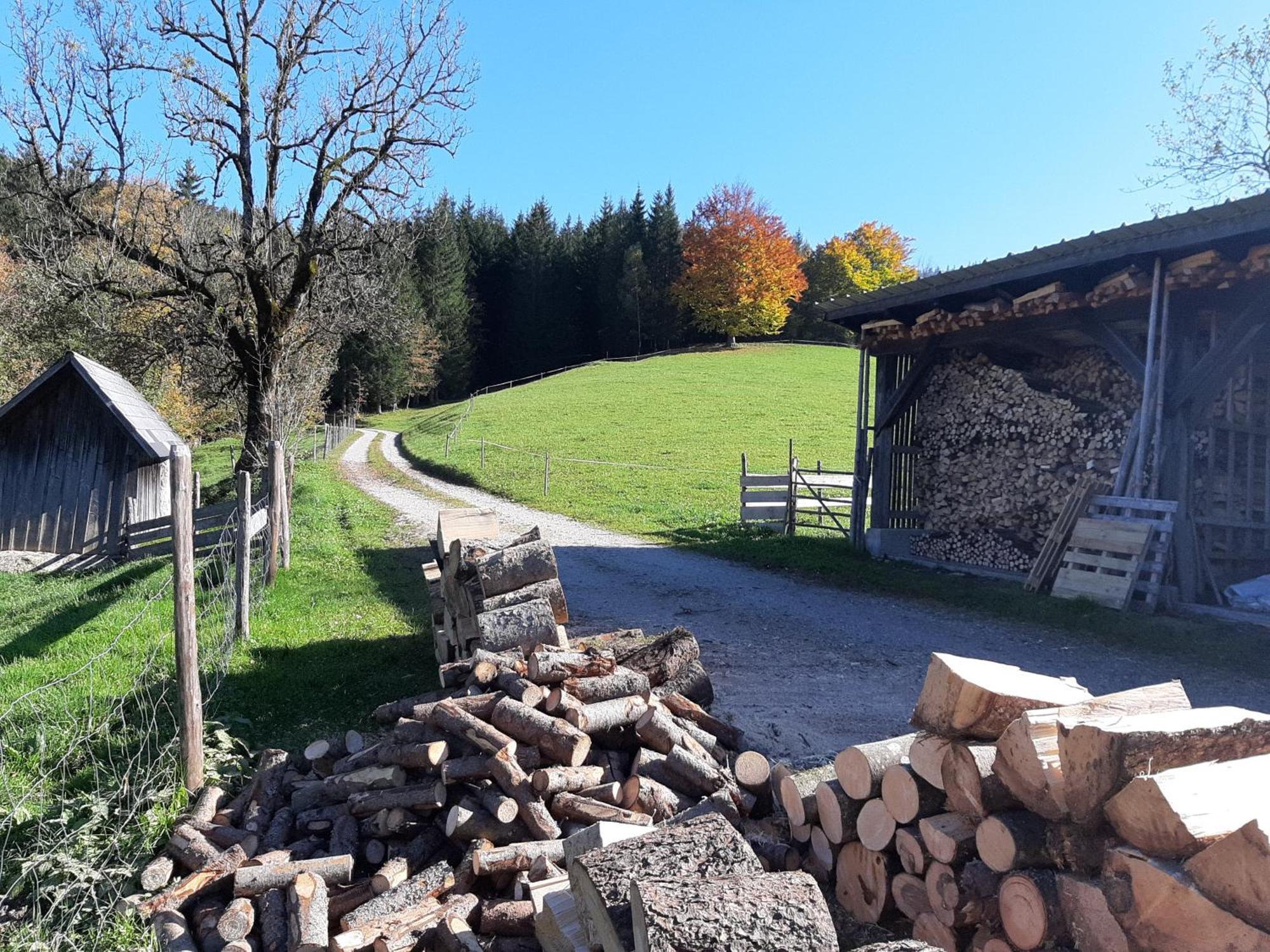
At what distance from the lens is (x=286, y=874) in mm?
3865

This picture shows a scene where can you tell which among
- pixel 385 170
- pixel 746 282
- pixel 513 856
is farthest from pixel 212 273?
pixel 746 282

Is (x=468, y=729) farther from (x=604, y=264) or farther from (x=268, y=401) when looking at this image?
(x=604, y=264)

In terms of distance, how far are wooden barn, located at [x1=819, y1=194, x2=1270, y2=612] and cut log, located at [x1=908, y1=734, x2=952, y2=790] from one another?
6675 millimetres

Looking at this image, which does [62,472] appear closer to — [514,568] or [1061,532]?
[514,568]

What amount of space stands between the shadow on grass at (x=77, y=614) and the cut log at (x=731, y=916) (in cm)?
871

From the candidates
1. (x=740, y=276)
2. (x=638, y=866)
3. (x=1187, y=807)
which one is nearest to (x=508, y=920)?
(x=638, y=866)

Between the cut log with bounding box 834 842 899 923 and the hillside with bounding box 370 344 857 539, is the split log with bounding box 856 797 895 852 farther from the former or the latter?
the hillside with bounding box 370 344 857 539

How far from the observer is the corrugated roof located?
25.6 feet

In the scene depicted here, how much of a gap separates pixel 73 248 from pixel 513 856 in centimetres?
1822

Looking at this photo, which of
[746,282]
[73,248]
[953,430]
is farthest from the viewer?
[746,282]

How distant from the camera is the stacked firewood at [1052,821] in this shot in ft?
8.58

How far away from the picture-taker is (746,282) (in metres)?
60.9

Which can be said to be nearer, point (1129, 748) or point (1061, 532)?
point (1129, 748)

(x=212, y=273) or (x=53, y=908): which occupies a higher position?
(x=212, y=273)
